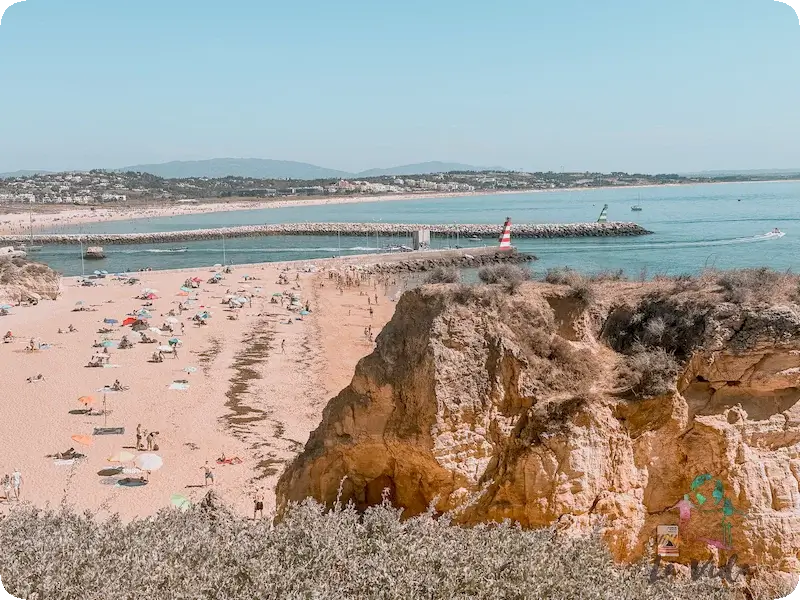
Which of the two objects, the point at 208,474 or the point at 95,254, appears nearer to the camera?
the point at 208,474

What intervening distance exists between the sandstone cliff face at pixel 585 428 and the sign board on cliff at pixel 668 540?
0.32 ft

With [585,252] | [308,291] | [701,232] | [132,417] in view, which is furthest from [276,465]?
[701,232]

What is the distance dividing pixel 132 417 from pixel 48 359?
38.2 feet

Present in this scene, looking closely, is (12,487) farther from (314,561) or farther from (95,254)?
(95,254)

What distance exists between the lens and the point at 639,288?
12.0 m

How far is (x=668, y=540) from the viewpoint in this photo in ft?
31.0

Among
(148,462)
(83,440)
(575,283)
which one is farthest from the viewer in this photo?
(83,440)

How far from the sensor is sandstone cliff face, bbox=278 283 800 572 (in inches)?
350

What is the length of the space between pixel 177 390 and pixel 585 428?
23.9 meters

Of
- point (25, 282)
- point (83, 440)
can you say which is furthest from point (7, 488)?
point (25, 282)

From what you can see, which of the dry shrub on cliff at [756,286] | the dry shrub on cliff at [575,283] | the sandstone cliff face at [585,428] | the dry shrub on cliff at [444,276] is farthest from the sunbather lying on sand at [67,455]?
the dry shrub on cliff at [756,286]

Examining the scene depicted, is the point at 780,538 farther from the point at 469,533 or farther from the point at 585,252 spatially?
the point at 585,252

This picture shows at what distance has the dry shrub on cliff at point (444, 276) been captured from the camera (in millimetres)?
10852

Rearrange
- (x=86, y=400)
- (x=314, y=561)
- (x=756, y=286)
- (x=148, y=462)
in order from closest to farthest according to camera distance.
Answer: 1. (x=314, y=561)
2. (x=756, y=286)
3. (x=148, y=462)
4. (x=86, y=400)
